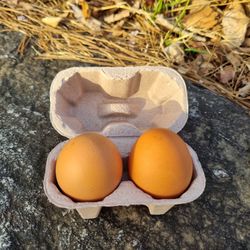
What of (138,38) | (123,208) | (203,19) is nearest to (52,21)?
(138,38)

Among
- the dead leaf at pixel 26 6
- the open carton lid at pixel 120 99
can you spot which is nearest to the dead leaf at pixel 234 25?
the open carton lid at pixel 120 99

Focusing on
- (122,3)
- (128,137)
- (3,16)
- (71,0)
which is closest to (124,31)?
(122,3)

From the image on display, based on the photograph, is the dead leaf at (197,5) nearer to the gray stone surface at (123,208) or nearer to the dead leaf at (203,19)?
the dead leaf at (203,19)

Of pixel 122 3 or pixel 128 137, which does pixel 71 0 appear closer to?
pixel 122 3

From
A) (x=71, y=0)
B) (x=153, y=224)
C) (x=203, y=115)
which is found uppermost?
(x=71, y=0)

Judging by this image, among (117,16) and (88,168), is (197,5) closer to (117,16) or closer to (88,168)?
(117,16)
